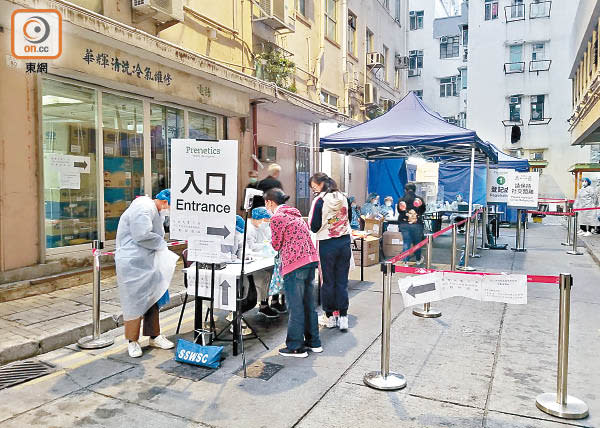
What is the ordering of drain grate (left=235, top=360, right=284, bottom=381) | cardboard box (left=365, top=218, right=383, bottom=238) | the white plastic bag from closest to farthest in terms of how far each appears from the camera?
drain grate (left=235, top=360, right=284, bottom=381)
the white plastic bag
cardboard box (left=365, top=218, right=383, bottom=238)

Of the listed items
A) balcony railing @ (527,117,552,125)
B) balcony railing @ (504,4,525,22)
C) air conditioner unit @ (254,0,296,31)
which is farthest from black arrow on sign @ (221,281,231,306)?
balcony railing @ (504,4,525,22)

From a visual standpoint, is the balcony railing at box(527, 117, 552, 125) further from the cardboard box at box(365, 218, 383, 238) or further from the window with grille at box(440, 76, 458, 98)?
the cardboard box at box(365, 218, 383, 238)

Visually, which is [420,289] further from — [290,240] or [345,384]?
[290,240]

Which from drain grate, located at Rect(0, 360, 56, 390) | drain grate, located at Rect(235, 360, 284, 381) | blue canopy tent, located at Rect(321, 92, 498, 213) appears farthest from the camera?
blue canopy tent, located at Rect(321, 92, 498, 213)

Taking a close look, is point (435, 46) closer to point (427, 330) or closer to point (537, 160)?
point (537, 160)

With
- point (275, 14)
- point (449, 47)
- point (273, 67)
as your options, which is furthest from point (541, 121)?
point (275, 14)

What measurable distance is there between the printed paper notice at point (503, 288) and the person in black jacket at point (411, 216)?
5.66 metres

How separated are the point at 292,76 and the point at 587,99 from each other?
10.2m

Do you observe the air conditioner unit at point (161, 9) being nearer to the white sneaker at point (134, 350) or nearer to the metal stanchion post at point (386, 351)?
the white sneaker at point (134, 350)

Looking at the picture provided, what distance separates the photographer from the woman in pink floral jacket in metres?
4.75

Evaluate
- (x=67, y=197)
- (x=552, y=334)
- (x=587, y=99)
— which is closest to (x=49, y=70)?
(x=67, y=197)

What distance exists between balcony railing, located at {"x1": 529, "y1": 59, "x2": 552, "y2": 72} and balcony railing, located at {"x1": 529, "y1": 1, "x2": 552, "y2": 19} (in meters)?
2.37

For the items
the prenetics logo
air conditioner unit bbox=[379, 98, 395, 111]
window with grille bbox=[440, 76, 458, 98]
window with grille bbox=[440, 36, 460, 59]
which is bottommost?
the prenetics logo

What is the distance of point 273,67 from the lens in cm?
1230
